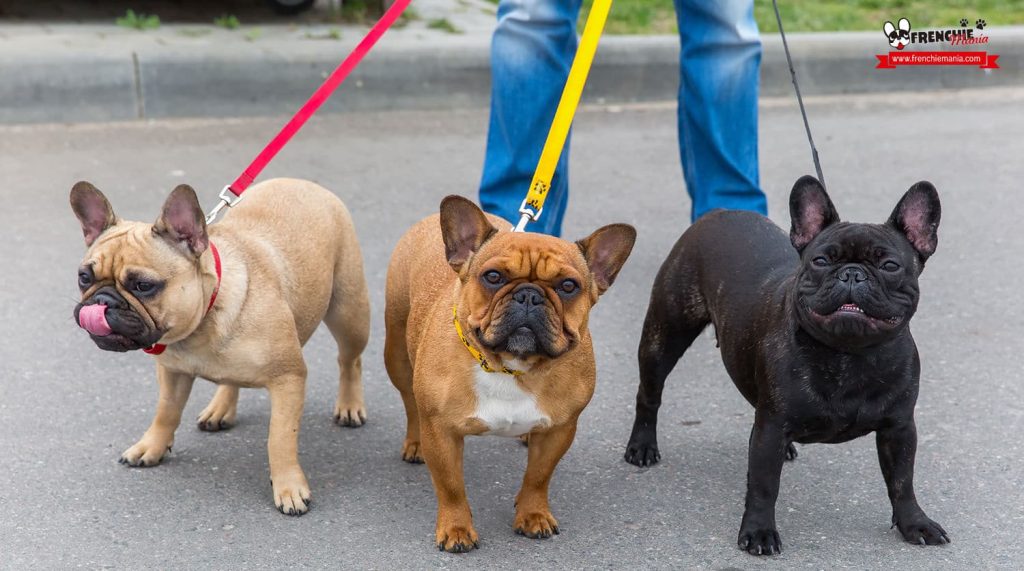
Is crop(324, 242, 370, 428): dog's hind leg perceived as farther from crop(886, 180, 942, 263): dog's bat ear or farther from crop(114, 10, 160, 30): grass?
crop(114, 10, 160, 30): grass

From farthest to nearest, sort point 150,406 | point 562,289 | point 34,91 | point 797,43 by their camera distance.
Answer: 1. point 797,43
2. point 34,91
3. point 150,406
4. point 562,289

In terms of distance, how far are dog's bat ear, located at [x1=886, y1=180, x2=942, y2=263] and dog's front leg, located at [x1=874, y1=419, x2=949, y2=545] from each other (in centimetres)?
51

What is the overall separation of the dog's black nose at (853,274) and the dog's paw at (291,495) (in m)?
1.77

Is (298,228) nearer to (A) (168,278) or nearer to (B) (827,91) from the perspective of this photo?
(A) (168,278)

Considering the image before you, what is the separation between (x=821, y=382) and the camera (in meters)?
3.51

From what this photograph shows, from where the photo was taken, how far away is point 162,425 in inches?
166

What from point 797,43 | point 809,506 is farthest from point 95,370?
point 797,43

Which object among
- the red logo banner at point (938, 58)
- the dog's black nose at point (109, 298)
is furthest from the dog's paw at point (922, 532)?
the red logo banner at point (938, 58)

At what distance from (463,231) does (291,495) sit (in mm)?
1030

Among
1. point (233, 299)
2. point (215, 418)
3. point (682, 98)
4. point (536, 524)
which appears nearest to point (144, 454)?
point (215, 418)

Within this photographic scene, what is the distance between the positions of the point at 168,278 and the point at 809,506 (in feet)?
6.85

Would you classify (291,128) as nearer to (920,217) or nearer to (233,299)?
(233,299)

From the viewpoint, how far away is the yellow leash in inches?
159

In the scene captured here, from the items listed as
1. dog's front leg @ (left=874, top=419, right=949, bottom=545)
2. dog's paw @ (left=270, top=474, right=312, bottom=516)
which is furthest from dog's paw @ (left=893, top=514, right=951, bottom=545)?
dog's paw @ (left=270, top=474, right=312, bottom=516)
